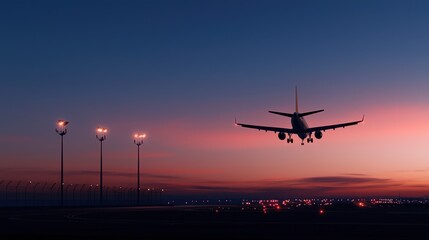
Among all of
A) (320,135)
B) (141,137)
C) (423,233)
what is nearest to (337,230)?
(423,233)

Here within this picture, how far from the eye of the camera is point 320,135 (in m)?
118

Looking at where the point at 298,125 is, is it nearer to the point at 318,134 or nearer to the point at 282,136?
the point at 282,136

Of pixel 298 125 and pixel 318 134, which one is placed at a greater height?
pixel 298 125

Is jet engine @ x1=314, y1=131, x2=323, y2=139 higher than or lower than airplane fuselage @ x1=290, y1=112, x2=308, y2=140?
lower

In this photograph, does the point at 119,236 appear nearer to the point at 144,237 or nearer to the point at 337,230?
the point at 144,237

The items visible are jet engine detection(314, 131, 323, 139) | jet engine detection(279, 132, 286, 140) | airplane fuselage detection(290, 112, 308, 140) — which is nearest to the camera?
jet engine detection(314, 131, 323, 139)

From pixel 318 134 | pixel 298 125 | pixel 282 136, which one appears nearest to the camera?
pixel 318 134

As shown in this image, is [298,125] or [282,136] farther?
[282,136]

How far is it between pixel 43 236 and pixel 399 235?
23.8m

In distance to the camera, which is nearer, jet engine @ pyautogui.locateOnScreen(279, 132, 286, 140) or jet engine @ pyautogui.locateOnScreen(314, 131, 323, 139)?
jet engine @ pyautogui.locateOnScreen(314, 131, 323, 139)

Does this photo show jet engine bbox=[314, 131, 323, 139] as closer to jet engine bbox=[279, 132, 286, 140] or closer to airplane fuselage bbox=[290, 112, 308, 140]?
airplane fuselage bbox=[290, 112, 308, 140]

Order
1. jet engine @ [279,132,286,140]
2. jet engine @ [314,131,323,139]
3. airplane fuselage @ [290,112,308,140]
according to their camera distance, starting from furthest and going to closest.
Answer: jet engine @ [279,132,286,140], airplane fuselage @ [290,112,308,140], jet engine @ [314,131,323,139]

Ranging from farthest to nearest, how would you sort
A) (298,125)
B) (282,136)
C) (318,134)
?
(282,136), (298,125), (318,134)

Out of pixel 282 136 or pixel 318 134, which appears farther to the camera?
pixel 282 136
